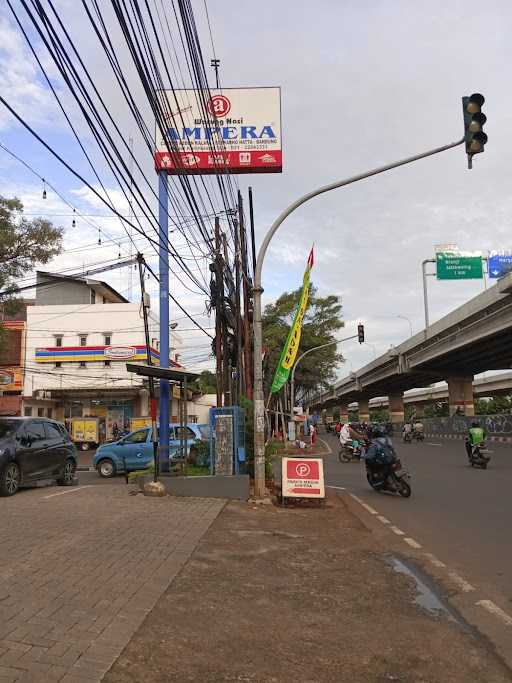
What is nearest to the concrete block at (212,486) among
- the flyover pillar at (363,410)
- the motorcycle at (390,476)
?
the motorcycle at (390,476)

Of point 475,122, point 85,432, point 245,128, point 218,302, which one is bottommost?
point 85,432

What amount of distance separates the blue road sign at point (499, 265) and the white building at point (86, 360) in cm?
2079

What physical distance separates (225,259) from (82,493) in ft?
30.8

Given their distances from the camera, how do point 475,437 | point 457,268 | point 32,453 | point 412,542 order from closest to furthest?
point 412,542
point 32,453
point 475,437
point 457,268

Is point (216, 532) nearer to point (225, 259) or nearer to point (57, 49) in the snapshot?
point (57, 49)

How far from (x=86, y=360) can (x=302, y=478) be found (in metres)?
28.8

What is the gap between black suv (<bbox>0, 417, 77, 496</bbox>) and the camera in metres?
11.2

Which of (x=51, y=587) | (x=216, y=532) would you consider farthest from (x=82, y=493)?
(x=51, y=587)

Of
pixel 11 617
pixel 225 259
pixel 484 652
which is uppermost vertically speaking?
pixel 225 259

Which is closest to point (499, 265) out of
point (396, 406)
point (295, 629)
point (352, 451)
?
point (352, 451)

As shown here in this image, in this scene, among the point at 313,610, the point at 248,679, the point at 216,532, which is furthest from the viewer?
the point at 216,532

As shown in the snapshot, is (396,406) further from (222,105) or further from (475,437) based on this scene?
(222,105)

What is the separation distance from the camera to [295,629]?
Result: 464 centimetres

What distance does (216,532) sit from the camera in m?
8.40
